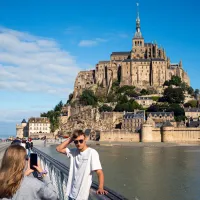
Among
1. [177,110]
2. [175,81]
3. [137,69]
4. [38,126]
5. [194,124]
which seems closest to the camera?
[194,124]

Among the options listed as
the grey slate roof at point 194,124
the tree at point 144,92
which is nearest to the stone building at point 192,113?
the grey slate roof at point 194,124

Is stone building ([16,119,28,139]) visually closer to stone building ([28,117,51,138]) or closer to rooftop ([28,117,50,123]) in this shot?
rooftop ([28,117,50,123])

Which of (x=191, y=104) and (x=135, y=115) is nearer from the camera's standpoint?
(x=135, y=115)

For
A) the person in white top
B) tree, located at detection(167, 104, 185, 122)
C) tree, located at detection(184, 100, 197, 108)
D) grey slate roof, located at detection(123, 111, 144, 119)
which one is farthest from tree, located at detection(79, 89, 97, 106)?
the person in white top

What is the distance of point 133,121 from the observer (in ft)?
214

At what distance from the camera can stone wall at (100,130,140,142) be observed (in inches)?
2436

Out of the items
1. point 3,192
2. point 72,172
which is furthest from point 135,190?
point 3,192

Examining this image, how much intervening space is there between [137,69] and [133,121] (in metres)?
25.9

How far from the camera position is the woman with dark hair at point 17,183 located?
2.99m

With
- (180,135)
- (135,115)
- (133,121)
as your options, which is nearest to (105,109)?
(135,115)

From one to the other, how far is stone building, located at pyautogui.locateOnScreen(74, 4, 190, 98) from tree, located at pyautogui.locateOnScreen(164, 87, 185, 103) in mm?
8461

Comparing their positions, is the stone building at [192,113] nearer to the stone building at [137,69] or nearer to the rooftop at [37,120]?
the stone building at [137,69]

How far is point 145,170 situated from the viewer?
78.5ft

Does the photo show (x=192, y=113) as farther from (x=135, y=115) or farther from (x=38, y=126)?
(x=38, y=126)
